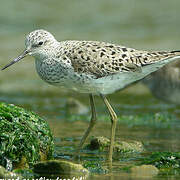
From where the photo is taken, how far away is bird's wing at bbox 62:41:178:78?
8320 mm

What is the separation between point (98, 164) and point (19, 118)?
4.11ft

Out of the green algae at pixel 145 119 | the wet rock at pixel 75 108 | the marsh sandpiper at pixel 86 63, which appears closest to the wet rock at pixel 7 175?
the marsh sandpiper at pixel 86 63

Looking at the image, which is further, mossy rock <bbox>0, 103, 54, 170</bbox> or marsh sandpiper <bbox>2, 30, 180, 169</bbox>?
marsh sandpiper <bbox>2, 30, 180, 169</bbox>

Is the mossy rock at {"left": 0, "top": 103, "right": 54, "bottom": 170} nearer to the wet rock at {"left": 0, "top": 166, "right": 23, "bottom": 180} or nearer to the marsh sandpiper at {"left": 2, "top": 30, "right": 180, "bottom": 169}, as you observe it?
the wet rock at {"left": 0, "top": 166, "right": 23, "bottom": 180}

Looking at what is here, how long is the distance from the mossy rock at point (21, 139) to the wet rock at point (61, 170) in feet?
1.51

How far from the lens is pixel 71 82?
8.26 m

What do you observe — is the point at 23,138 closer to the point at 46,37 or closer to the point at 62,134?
the point at 46,37

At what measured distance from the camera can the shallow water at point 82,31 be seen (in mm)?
14219

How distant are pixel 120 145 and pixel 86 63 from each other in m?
1.44

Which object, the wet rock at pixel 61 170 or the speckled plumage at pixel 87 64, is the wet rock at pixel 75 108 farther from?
the wet rock at pixel 61 170

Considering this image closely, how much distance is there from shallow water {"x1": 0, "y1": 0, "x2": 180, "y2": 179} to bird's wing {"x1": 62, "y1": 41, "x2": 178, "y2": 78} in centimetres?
438

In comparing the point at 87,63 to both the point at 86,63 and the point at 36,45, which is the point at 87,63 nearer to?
the point at 86,63

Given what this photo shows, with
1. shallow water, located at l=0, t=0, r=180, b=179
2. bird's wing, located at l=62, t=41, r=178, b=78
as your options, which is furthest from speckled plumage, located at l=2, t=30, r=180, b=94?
shallow water, located at l=0, t=0, r=180, b=179

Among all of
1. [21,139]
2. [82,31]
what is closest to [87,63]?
[21,139]
